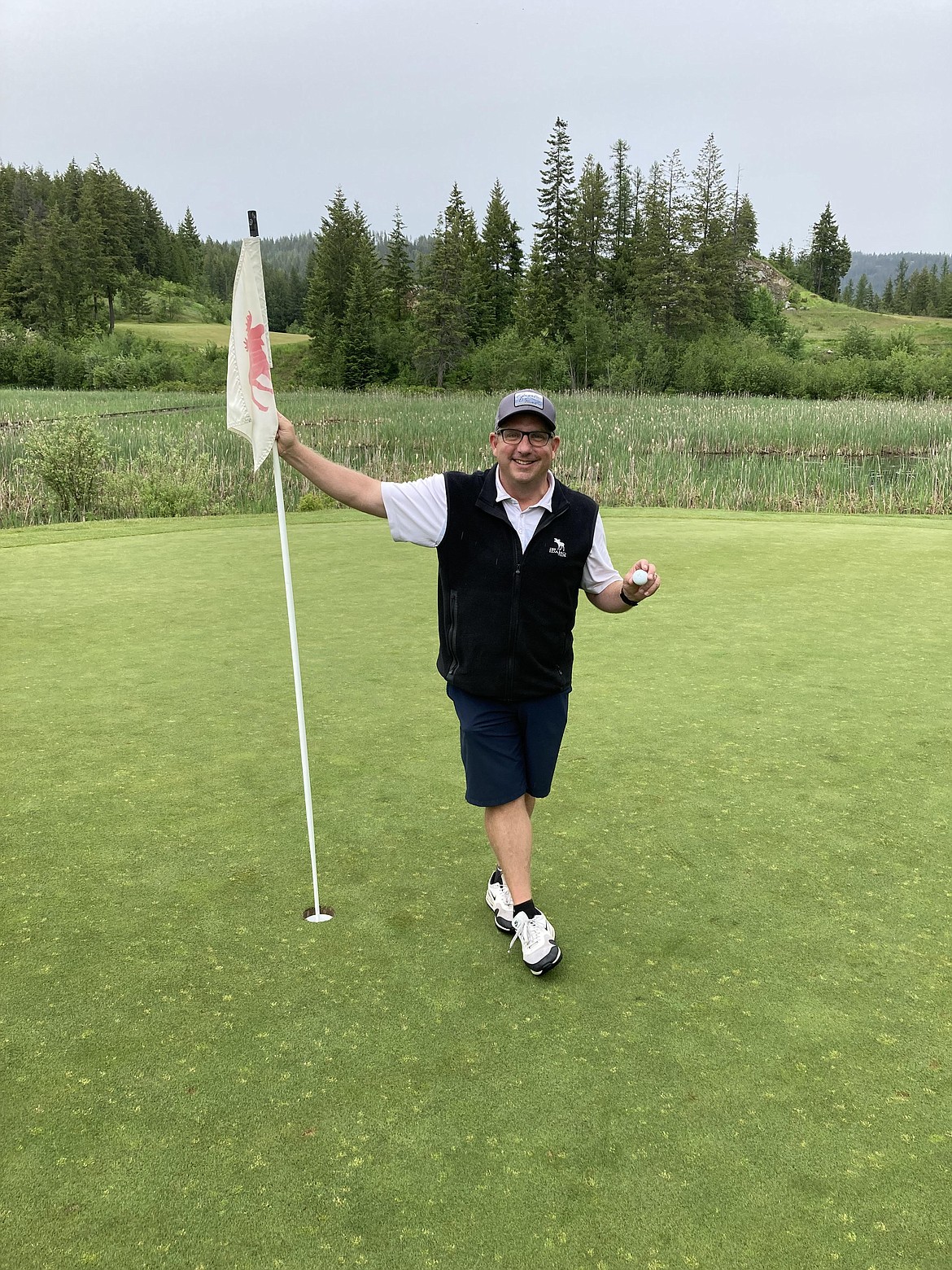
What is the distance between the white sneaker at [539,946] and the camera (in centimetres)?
249

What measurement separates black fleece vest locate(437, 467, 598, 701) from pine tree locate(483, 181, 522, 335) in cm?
7074

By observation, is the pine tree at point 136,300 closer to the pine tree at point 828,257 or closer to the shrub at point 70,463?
the pine tree at point 828,257

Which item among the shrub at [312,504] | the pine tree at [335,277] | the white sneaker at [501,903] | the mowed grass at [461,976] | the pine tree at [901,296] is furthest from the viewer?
the pine tree at [901,296]

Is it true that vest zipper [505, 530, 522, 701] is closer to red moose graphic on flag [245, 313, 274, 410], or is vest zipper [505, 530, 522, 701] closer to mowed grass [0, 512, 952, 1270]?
mowed grass [0, 512, 952, 1270]

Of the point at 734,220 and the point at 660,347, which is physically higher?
the point at 734,220

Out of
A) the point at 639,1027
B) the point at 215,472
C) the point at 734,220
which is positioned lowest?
the point at 639,1027

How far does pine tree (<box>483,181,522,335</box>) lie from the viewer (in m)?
71.8

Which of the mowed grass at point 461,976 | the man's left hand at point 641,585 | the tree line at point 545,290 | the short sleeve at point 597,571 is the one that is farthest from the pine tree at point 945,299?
the man's left hand at point 641,585

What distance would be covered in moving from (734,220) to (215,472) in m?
67.6

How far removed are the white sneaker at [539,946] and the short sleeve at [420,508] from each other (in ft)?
3.42

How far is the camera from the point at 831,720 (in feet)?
14.0

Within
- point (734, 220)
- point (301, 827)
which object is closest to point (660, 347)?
point (734, 220)

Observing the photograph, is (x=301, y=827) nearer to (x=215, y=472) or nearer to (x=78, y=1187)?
(x=78, y=1187)

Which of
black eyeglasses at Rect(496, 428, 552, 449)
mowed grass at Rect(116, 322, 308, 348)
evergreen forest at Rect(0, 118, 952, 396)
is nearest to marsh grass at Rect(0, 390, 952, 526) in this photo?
black eyeglasses at Rect(496, 428, 552, 449)
